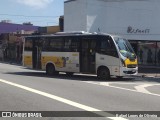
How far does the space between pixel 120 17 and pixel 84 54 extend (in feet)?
46.2

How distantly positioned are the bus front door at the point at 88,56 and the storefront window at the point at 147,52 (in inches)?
539

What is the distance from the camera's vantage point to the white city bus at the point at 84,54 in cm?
2284

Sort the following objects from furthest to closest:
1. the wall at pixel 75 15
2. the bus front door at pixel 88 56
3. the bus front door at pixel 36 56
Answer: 1. the wall at pixel 75 15
2. the bus front door at pixel 36 56
3. the bus front door at pixel 88 56

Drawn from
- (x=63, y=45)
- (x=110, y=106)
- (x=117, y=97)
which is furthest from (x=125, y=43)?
(x=110, y=106)

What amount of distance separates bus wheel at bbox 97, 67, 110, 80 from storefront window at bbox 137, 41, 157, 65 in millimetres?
13917

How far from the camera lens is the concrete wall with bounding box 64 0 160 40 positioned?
35594 mm

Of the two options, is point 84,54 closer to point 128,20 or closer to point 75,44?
point 75,44

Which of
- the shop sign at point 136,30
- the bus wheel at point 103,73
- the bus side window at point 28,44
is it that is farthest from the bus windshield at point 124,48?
the shop sign at point 136,30

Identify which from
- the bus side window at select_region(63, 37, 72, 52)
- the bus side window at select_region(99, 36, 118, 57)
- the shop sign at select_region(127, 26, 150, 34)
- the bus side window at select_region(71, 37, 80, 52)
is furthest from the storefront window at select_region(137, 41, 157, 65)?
the bus side window at select_region(99, 36, 118, 57)

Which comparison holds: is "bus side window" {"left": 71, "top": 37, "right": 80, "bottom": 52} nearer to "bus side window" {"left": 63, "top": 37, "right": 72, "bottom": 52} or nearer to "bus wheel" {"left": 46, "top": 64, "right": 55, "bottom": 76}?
"bus side window" {"left": 63, "top": 37, "right": 72, "bottom": 52}

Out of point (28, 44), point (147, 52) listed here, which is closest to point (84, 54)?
point (28, 44)

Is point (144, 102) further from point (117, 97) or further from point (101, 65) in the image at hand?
point (101, 65)

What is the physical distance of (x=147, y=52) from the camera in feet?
122

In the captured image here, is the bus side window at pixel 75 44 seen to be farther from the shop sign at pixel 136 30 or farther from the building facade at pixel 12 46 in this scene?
the building facade at pixel 12 46
